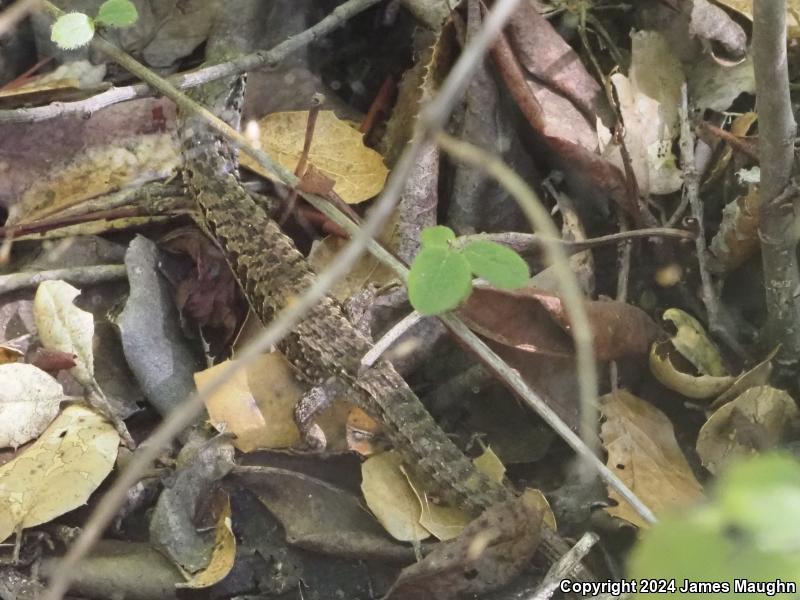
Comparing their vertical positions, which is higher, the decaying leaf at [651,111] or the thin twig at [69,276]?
the decaying leaf at [651,111]

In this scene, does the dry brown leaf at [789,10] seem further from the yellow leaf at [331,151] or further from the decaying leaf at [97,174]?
the decaying leaf at [97,174]

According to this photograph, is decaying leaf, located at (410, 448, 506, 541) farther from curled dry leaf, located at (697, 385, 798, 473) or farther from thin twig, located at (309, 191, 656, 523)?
curled dry leaf, located at (697, 385, 798, 473)

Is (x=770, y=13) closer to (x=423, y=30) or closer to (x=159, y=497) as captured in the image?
(x=423, y=30)

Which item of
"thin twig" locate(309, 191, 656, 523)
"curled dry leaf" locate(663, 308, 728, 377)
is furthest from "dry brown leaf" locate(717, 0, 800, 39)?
"thin twig" locate(309, 191, 656, 523)

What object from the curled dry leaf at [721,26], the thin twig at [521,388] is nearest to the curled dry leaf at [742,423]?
the thin twig at [521,388]

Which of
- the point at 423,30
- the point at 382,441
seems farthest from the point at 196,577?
the point at 423,30
